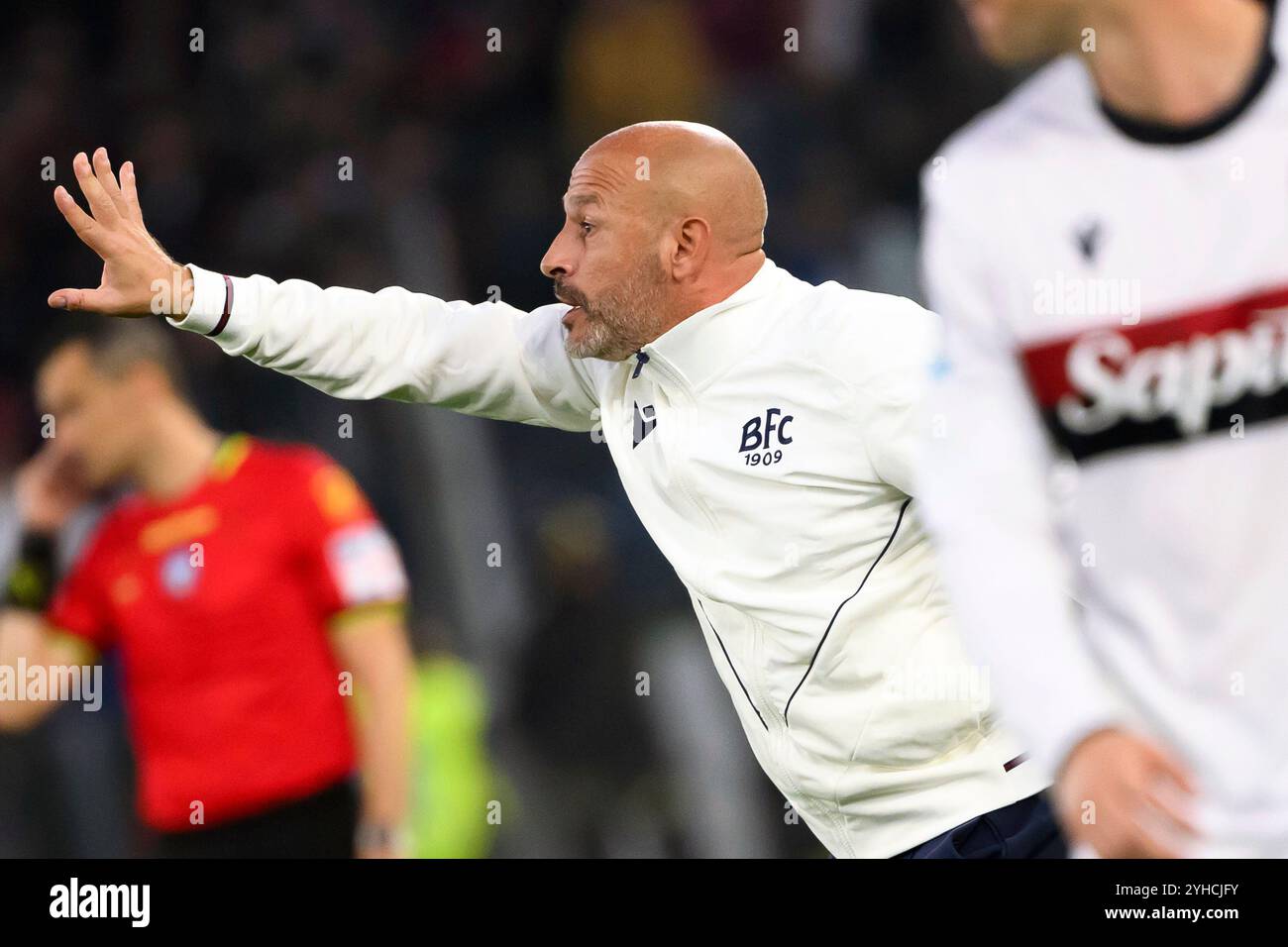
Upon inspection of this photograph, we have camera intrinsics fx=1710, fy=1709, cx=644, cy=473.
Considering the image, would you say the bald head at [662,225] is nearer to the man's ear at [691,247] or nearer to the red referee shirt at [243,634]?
the man's ear at [691,247]

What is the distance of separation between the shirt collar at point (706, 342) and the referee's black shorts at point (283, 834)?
5.40 feet

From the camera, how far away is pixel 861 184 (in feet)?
19.8

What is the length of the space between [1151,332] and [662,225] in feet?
5.20

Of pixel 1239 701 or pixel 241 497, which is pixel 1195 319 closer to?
pixel 1239 701

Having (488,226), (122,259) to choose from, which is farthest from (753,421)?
(488,226)

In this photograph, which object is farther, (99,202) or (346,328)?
(346,328)

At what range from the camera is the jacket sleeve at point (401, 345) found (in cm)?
329

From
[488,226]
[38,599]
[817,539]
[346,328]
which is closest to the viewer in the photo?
Result: [817,539]

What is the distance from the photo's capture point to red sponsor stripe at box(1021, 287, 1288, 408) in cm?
187

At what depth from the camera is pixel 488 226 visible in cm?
632

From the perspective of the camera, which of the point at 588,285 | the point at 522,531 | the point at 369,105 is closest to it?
the point at 588,285

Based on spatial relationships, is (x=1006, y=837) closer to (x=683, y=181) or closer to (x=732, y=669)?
(x=732, y=669)
